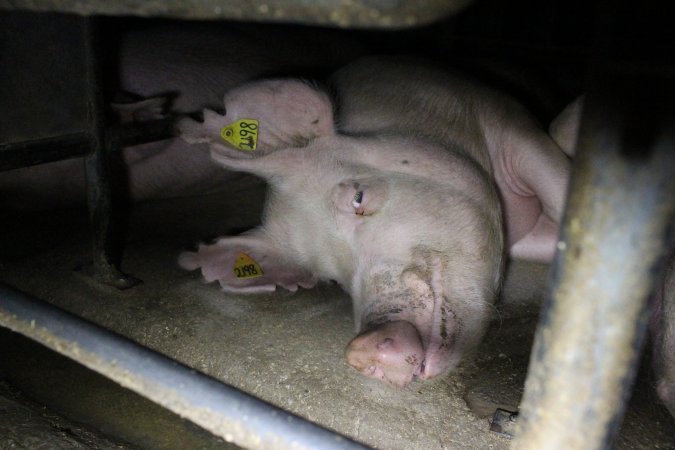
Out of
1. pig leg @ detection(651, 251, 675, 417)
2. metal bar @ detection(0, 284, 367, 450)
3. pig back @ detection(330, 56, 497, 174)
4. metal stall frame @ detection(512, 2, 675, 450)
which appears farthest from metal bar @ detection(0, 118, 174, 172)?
metal stall frame @ detection(512, 2, 675, 450)

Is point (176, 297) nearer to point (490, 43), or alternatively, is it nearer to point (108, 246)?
point (108, 246)

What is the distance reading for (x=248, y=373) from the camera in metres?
2.14

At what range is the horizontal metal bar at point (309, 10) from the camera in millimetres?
662

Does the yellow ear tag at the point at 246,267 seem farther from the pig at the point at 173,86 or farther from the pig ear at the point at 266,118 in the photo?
the pig at the point at 173,86

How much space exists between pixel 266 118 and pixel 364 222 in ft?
1.68

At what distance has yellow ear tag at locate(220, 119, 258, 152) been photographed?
2.42 metres

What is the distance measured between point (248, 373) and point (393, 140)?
0.96m

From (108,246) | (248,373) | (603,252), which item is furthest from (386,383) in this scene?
(603,252)

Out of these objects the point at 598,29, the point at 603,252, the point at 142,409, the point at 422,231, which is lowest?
the point at 142,409

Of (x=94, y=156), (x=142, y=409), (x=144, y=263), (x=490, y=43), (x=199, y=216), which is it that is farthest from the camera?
(x=490, y=43)

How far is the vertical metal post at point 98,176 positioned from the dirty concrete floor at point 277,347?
2.9 inches

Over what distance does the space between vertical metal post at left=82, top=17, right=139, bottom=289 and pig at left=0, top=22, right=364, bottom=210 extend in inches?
19.8

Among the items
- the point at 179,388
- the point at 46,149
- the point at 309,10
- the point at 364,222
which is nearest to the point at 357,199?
the point at 364,222

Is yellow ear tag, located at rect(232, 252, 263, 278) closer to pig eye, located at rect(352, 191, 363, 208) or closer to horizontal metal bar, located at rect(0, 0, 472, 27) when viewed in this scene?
pig eye, located at rect(352, 191, 363, 208)
